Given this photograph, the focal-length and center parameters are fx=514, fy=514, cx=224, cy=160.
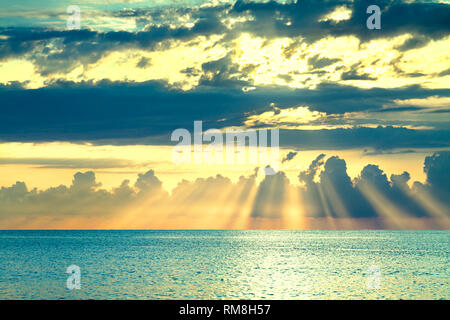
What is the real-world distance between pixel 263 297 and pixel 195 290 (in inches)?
322

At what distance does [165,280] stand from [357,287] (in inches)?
925

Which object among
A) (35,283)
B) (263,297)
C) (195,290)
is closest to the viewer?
(263,297)

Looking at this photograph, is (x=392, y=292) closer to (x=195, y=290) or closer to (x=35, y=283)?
(x=195, y=290)

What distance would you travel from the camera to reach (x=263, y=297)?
5141 centimetres

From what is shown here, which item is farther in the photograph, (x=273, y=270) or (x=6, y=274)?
(x=273, y=270)

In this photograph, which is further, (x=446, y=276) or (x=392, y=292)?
(x=446, y=276)
